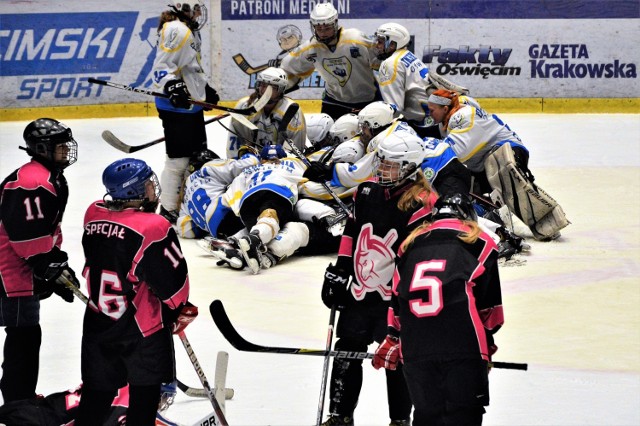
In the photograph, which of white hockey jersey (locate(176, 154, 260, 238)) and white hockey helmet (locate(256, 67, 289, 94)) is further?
white hockey helmet (locate(256, 67, 289, 94))

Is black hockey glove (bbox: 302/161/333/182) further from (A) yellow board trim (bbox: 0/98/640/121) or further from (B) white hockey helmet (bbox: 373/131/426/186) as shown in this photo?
(A) yellow board trim (bbox: 0/98/640/121)

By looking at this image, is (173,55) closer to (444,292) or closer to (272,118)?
(272,118)

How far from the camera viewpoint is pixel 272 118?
8375mm

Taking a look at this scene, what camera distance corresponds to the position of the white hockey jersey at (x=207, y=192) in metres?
8.08

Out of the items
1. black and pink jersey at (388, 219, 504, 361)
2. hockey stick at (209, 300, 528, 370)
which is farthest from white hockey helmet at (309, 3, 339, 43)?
black and pink jersey at (388, 219, 504, 361)

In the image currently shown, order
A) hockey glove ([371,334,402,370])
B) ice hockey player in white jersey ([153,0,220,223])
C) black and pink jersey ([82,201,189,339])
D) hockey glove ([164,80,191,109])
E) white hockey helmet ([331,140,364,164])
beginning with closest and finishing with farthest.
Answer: black and pink jersey ([82,201,189,339]) < hockey glove ([371,334,402,370]) < white hockey helmet ([331,140,364,164]) < hockey glove ([164,80,191,109]) < ice hockey player in white jersey ([153,0,220,223])

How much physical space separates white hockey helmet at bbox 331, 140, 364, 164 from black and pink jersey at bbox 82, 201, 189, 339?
3.74 metres

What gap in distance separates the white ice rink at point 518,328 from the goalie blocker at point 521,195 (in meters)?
0.15

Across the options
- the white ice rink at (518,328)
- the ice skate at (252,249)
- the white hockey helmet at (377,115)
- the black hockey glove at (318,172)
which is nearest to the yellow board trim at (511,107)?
the white ice rink at (518,328)

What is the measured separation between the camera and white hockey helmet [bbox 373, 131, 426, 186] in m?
4.38

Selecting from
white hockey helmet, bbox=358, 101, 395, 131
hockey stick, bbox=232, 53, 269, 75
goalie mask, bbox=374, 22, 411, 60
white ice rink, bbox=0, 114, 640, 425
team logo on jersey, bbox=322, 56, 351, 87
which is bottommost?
white ice rink, bbox=0, 114, 640, 425

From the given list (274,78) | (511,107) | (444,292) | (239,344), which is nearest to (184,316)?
(239,344)

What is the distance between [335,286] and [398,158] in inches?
21.6

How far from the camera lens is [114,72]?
40.2 ft
